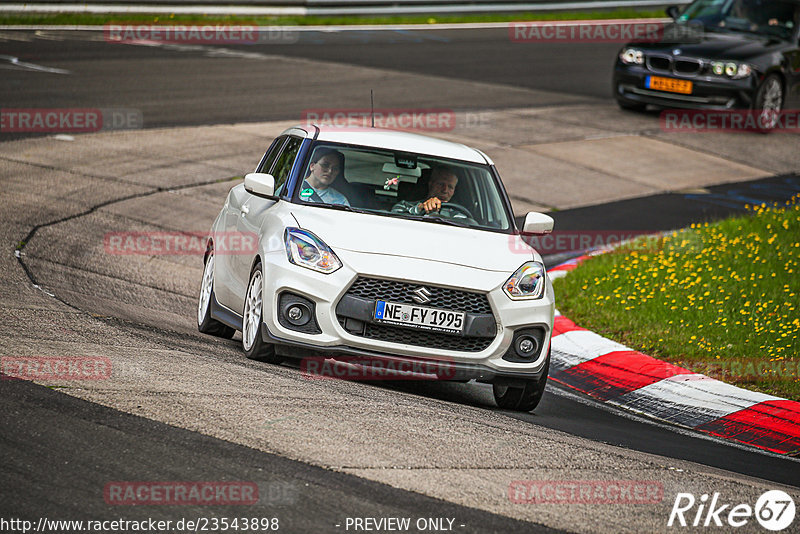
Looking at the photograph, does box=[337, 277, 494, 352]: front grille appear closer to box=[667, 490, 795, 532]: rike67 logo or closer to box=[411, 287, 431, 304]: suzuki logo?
box=[411, 287, 431, 304]: suzuki logo

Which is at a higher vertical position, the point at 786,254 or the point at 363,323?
the point at 363,323

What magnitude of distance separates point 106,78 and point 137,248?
9.32 meters

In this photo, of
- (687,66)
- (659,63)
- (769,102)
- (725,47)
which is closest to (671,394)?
(687,66)

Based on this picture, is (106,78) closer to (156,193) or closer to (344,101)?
(344,101)

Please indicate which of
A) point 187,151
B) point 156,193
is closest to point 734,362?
point 156,193

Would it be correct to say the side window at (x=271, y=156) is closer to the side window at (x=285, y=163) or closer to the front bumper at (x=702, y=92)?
the side window at (x=285, y=163)

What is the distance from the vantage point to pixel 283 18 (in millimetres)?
28703

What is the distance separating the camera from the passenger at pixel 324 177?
26.1 feet

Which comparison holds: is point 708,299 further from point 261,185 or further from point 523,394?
point 261,185

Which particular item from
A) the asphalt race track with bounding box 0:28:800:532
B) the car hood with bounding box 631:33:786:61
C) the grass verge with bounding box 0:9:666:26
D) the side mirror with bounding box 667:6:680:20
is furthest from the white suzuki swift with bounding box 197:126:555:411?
the grass verge with bounding box 0:9:666:26

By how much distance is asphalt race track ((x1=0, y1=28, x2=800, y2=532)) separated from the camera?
5.07m

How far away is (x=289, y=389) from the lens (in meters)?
6.57

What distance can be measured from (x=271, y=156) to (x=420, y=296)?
98.7 inches

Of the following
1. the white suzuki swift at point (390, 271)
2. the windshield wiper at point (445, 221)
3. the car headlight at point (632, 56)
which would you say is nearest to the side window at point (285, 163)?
the white suzuki swift at point (390, 271)
